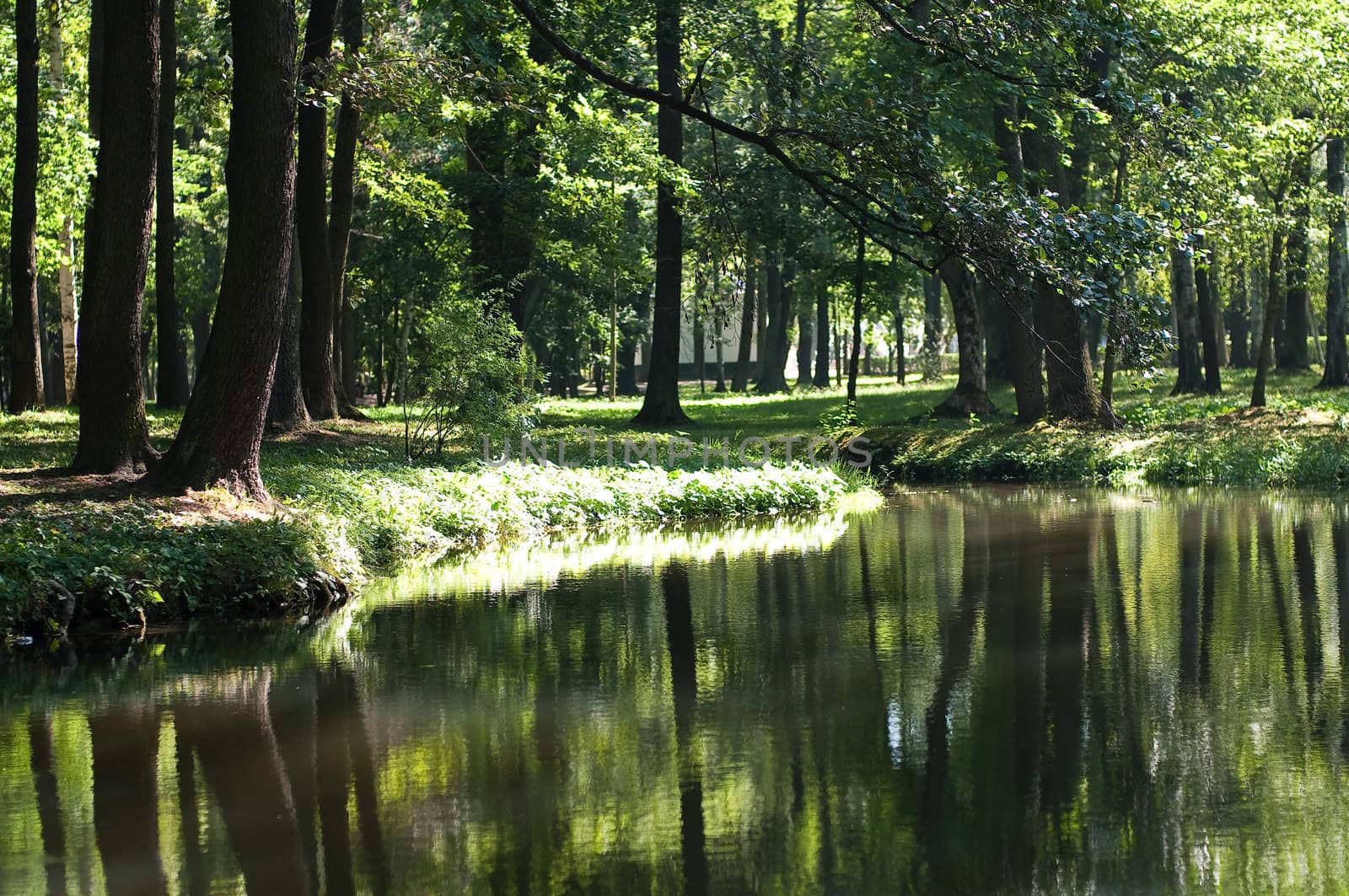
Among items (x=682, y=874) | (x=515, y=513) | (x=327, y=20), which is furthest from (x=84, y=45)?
(x=682, y=874)

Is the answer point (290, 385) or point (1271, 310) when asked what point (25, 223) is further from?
point (1271, 310)

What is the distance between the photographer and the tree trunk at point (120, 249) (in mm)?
14711

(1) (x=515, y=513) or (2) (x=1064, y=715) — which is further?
(1) (x=515, y=513)

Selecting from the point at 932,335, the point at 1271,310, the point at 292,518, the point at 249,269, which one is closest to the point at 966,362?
the point at 1271,310

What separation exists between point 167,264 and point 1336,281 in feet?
84.7

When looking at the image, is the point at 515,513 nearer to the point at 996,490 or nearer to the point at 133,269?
the point at 133,269

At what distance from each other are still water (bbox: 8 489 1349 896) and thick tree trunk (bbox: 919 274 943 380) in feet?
100

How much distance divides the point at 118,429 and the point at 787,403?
1020 inches

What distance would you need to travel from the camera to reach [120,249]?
1509cm

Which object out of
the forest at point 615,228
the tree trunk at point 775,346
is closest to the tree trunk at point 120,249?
the forest at point 615,228

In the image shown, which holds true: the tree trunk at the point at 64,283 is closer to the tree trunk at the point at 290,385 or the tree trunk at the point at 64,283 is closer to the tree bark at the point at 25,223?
the tree bark at the point at 25,223

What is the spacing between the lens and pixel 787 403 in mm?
39500

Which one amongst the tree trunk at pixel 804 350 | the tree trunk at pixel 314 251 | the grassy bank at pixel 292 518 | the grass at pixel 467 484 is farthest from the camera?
the tree trunk at pixel 804 350

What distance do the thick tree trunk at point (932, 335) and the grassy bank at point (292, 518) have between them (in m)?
23.1
